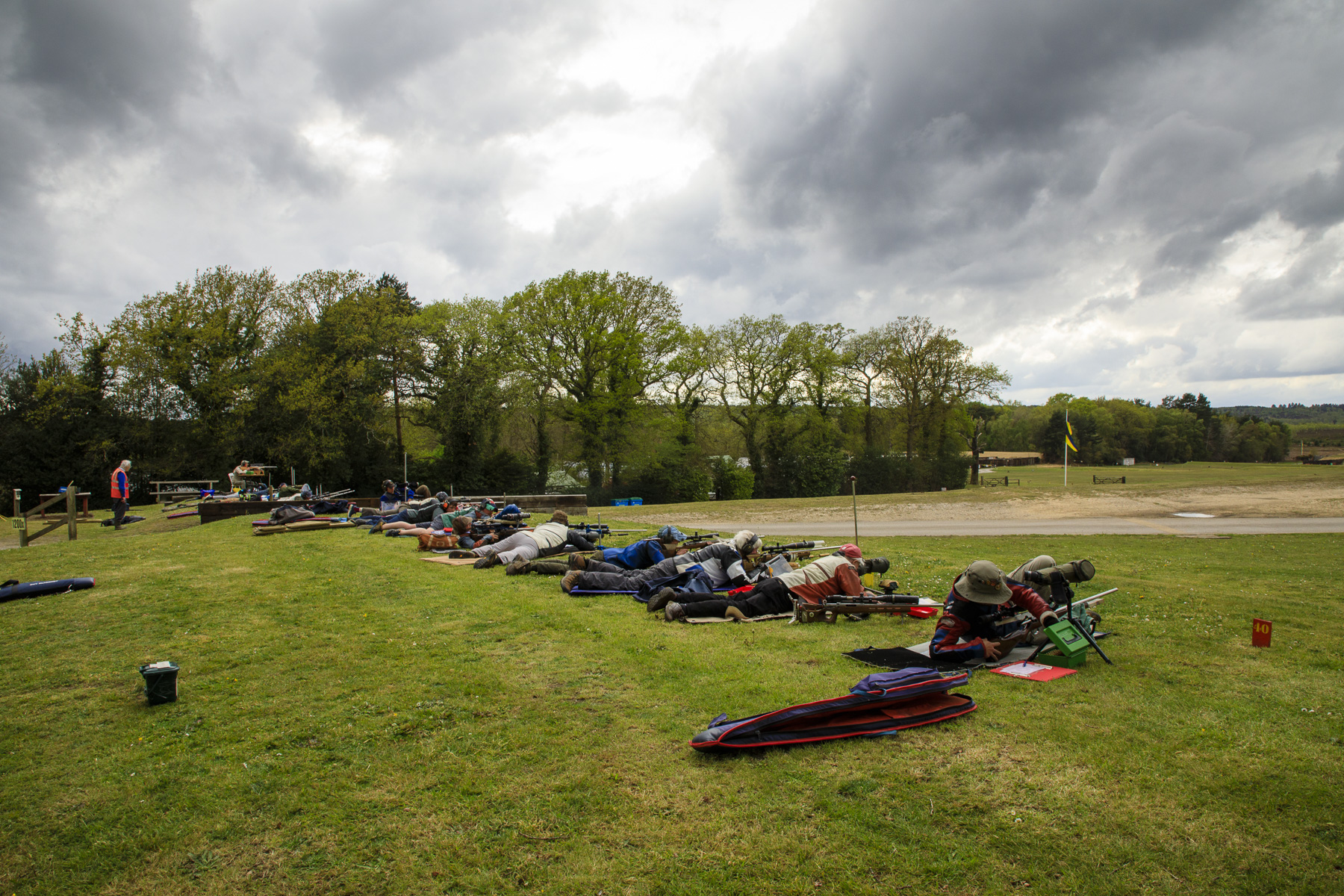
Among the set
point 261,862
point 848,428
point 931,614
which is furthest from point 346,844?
point 848,428

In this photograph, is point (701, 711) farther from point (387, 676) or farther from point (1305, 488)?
point (1305, 488)

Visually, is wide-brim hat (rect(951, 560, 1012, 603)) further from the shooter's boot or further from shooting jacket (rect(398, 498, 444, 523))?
shooting jacket (rect(398, 498, 444, 523))

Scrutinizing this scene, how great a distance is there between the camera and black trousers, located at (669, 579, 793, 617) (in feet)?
27.1

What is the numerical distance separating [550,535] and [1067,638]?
9.27m

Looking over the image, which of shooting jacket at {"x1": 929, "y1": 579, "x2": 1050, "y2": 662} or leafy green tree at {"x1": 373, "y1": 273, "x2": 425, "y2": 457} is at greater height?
leafy green tree at {"x1": 373, "y1": 273, "x2": 425, "y2": 457}

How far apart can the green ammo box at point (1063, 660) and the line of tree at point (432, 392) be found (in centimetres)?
3070

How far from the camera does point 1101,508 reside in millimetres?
25188

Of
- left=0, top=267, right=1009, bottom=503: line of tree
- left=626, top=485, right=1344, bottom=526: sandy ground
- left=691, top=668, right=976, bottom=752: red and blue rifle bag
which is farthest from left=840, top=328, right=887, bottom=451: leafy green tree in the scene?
left=691, top=668, right=976, bottom=752: red and blue rifle bag

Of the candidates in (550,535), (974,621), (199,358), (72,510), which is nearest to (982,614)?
(974,621)

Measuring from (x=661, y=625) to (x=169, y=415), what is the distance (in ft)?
120

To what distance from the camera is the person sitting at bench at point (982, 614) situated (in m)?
6.06

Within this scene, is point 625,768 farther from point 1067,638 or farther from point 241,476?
point 241,476

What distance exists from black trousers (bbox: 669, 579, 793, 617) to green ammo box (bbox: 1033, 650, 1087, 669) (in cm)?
296

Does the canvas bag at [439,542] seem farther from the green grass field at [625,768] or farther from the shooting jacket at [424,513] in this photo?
the green grass field at [625,768]
